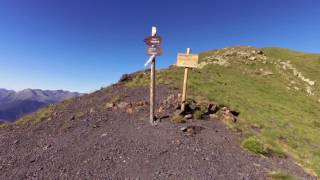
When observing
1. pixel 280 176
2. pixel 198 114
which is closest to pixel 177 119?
pixel 198 114

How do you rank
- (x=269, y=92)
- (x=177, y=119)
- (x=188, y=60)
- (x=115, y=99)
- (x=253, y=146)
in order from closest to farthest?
1. (x=253, y=146)
2. (x=177, y=119)
3. (x=188, y=60)
4. (x=115, y=99)
5. (x=269, y=92)

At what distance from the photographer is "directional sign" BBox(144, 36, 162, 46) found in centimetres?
1473

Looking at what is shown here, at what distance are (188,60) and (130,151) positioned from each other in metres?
7.00

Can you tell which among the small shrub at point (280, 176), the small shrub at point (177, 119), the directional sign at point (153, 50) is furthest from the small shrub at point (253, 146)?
the directional sign at point (153, 50)

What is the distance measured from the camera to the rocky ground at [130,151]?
32.7ft

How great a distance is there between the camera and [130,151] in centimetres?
1150

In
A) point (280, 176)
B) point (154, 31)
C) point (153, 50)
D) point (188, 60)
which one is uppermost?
point (154, 31)

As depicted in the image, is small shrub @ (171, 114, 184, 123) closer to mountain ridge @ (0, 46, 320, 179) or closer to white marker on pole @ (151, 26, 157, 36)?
mountain ridge @ (0, 46, 320, 179)

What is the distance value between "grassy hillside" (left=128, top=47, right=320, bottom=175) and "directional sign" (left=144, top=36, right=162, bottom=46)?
627 cm

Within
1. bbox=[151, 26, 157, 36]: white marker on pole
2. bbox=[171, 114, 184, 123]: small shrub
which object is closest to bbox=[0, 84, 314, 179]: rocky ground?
bbox=[171, 114, 184, 123]: small shrub

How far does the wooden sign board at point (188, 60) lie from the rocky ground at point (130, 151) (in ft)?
9.75

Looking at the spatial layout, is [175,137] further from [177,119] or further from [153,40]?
[153,40]

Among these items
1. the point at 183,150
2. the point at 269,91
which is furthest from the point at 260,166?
the point at 269,91

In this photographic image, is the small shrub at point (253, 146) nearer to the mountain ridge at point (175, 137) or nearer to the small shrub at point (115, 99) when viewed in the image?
the mountain ridge at point (175, 137)
